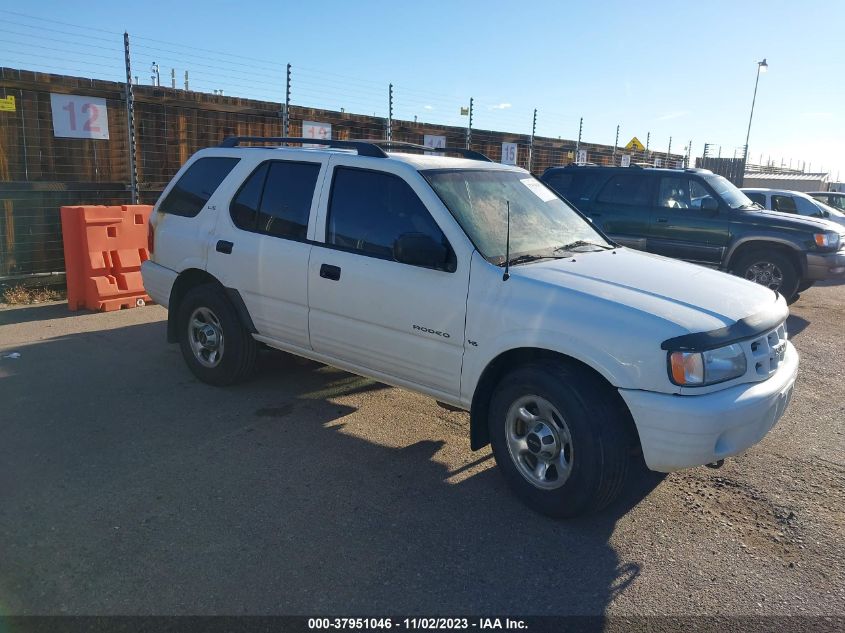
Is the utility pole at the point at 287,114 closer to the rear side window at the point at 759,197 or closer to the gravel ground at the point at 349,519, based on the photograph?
the gravel ground at the point at 349,519

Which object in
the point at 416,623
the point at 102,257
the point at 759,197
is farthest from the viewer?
the point at 759,197

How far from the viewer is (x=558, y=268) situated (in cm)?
396

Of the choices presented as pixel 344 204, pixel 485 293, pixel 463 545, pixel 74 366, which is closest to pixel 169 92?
pixel 74 366

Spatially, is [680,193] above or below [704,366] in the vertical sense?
above

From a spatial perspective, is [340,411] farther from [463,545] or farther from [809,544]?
[809,544]

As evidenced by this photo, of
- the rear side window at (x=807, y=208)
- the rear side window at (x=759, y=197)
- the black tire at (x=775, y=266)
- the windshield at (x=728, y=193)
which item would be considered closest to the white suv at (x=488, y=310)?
the windshield at (x=728, y=193)

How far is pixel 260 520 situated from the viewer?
357 centimetres

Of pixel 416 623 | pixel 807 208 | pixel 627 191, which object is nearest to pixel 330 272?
pixel 416 623

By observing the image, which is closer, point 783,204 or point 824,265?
point 824,265

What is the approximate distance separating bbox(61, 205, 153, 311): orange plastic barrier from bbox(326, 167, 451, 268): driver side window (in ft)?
14.8

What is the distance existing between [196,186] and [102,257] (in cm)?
321

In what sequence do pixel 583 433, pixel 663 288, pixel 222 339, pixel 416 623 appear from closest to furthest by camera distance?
pixel 416 623 → pixel 583 433 → pixel 663 288 → pixel 222 339

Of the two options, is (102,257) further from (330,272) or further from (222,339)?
(330,272)

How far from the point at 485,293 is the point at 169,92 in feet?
27.2
